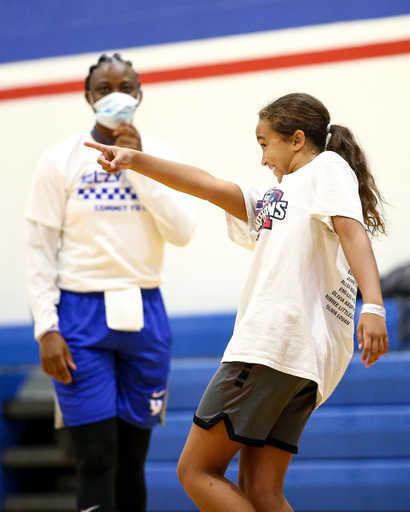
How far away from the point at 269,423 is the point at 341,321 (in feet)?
0.91

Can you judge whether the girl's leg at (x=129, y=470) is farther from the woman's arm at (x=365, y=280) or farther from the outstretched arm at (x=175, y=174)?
the woman's arm at (x=365, y=280)

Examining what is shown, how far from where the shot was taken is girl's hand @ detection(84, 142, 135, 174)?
1.36m

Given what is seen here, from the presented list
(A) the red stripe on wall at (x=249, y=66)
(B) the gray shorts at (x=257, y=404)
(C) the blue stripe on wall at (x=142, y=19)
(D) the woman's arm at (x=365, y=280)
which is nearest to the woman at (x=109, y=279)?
(B) the gray shorts at (x=257, y=404)

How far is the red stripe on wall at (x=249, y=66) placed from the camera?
9.31 feet

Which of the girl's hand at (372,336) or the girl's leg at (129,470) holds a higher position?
the girl's hand at (372,336)

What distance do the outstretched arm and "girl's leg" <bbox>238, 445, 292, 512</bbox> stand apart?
57 cm

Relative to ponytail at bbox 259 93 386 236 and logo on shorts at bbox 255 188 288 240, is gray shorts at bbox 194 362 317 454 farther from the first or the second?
ponytail at bbox 259 93 386 236

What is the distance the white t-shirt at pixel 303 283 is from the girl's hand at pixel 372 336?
0.44ft

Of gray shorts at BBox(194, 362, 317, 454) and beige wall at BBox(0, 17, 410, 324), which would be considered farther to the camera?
beige wall at BBox(0, 17, 410, 324)

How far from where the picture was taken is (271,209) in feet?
4.61

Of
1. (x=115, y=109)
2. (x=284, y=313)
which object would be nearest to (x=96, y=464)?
(x=284, y=313)

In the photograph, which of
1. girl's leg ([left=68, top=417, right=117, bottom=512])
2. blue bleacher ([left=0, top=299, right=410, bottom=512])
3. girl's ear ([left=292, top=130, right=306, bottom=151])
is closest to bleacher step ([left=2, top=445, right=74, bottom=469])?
blue bleacher ([left=0, top=299, right=410, bottom=512])

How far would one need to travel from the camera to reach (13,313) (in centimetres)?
334

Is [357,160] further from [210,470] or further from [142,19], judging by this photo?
[142,19]
